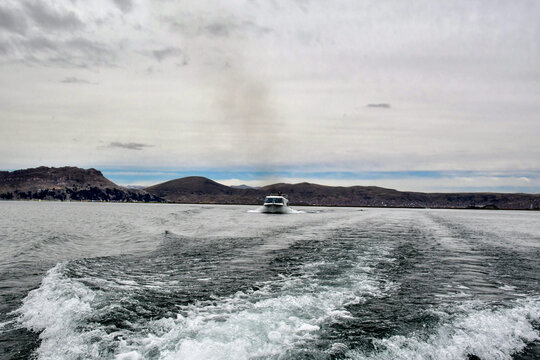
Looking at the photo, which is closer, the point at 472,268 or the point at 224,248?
the point at 472,268

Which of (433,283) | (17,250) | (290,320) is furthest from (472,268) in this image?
(17,250)

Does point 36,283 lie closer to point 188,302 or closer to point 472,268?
point 188,302

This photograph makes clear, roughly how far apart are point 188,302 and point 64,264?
9972mm

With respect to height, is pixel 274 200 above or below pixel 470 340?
above

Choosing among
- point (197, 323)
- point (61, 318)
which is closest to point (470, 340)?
point (197, 323)

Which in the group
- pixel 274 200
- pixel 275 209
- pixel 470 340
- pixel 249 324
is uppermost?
pixel 274 200

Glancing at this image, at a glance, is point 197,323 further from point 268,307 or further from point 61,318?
point 61,318

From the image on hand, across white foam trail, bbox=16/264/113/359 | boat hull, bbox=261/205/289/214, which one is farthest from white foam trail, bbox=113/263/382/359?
boat hull, bbox=261/205/289/214

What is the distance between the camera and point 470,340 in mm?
8852

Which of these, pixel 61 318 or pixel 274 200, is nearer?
pixel 61 318

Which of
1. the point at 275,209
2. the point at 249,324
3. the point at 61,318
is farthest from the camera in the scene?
the point at 275,209

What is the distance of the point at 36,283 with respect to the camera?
1420cm

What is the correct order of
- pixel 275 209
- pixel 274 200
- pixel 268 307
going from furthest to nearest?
1. pixel 274 200
2. pixel 275 209
3. pixel 268 307

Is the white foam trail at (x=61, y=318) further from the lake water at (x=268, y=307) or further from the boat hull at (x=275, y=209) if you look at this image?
the boat hull at (x=275, y=209)
